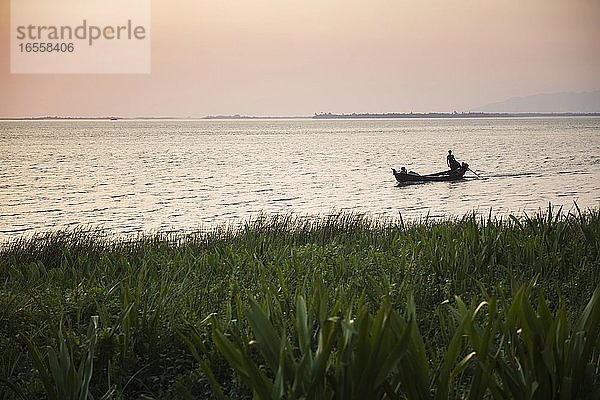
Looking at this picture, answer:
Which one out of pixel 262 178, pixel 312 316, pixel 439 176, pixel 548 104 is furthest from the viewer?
pixel 262 178

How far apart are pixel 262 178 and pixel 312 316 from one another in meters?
18.9

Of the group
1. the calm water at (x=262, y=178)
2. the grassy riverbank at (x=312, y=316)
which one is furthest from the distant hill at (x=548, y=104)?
the grassy riverbank at (x=312, y=316)

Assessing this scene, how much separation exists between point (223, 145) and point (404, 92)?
13.0 metres

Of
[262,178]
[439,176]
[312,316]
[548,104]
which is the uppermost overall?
[548,104]

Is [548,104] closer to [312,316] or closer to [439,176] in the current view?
[439,176]

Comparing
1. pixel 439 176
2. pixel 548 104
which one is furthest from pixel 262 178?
pixel 548 104

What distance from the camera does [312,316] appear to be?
1.89m

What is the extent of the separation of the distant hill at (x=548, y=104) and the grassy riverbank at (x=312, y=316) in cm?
1619

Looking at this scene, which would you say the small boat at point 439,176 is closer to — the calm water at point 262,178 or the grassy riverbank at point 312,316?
the calm water at point 262,178

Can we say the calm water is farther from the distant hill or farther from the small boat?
the distant hill

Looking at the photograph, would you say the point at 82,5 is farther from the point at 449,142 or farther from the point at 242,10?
the point at 449,142

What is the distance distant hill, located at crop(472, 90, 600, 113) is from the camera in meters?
20.0

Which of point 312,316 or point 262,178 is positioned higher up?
point 312,316

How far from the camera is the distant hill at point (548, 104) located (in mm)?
20042
